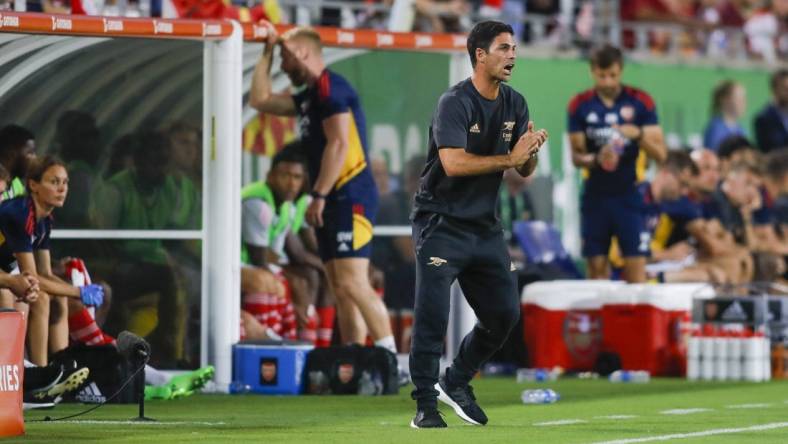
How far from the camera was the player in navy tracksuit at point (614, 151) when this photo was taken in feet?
58.2

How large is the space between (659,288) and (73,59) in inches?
223

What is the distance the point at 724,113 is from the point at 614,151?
597 cm

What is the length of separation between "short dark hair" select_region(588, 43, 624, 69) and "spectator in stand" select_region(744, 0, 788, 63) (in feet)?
26.0

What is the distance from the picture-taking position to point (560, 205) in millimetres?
21172

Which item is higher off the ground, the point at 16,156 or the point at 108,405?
the point at 16,156

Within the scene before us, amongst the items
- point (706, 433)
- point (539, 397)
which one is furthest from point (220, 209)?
point (706, 433)

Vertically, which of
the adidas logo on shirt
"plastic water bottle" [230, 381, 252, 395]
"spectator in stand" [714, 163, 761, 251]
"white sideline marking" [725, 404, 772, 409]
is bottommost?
"plastic water bottle" [230, 381, 252, 395]

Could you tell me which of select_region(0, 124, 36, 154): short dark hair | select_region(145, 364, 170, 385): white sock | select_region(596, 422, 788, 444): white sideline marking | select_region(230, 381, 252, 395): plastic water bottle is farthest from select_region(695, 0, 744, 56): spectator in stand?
select_region(596, 422, 788, 444): white sideline marking

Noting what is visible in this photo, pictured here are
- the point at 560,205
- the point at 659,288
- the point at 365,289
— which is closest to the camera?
the point at 365,289

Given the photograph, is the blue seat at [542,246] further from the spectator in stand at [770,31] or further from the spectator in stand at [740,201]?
the spectator in stand at [770,31]

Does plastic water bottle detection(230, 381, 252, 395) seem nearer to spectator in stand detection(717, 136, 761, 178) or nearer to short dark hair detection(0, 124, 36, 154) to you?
short dark hair detection(0, 124, 36, 154)

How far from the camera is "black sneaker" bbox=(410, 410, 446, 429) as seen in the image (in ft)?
35.1

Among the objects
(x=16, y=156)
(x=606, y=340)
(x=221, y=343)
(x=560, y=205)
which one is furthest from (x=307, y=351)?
(x=560, y=205)

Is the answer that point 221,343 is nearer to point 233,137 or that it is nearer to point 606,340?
point 233,137
